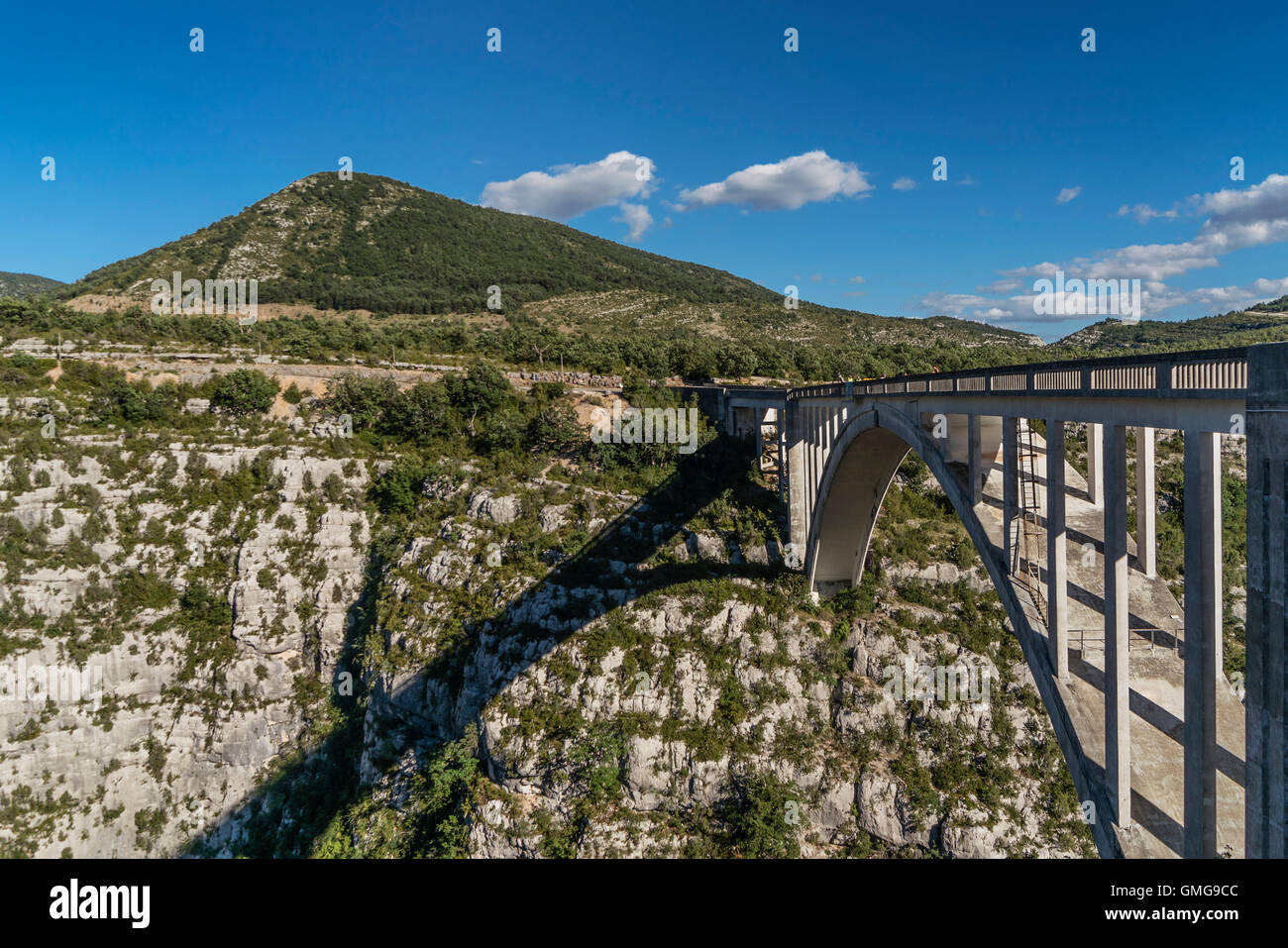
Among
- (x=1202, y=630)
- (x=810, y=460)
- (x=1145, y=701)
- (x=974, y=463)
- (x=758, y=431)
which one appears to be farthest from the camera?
(x=758, y=431)

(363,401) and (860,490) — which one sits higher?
(363,401)

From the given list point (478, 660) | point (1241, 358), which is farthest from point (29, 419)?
point (1241, 358)

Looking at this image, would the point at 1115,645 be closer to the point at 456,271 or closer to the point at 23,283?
the point at 456,271

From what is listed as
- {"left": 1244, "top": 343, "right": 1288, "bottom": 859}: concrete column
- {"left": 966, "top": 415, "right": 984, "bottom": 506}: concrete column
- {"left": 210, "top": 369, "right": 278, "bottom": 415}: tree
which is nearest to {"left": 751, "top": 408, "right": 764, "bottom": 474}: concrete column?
{"left": 966, "top": 415, "right": 984, "bottom": 506}: concrete column

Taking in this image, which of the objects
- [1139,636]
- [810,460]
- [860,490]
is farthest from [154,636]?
[1139,636]

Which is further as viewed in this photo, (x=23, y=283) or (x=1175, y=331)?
(x=23, y=283)

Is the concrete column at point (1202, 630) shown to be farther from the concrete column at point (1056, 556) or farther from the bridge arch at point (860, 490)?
the bridge arch at point (860, 490)

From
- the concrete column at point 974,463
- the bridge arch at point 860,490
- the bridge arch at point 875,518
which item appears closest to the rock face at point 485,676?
the bridge arch at point 860,490
